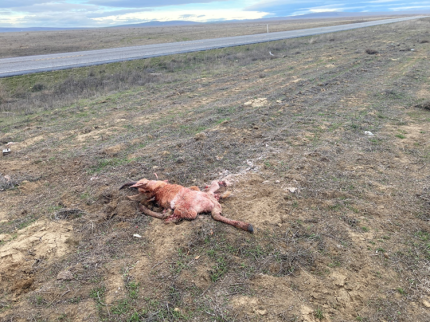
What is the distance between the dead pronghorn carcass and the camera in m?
4.30

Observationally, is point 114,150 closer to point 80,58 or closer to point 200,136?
point 200,136

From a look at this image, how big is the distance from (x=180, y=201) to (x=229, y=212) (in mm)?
799

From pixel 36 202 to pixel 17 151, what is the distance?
2.92 metres

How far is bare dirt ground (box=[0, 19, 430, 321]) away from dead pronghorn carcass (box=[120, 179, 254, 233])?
17 cm

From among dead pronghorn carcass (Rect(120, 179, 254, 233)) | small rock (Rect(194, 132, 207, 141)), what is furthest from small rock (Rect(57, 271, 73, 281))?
small rock (Rect(194, 132, 207, 141))

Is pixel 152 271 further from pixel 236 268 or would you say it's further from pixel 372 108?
pixel 372 108

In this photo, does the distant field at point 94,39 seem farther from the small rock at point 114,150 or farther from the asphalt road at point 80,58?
the small rock at point 114,150

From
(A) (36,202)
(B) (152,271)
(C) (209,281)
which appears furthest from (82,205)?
(C) (209,281)

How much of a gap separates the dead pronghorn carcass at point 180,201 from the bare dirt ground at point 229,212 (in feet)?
0.55

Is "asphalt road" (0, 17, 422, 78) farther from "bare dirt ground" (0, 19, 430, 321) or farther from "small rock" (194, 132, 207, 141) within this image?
"small rock" (194, 132, 207, 141)

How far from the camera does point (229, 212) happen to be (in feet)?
14.9

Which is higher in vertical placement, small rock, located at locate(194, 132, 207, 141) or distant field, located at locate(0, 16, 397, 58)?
distant field, located at locate(0, 16, 397, 58)

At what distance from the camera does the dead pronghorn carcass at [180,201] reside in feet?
14.1

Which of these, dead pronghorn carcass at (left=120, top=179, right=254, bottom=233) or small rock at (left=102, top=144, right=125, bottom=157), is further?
small rock at (left=102, top=144, right=125, bottom=157)
